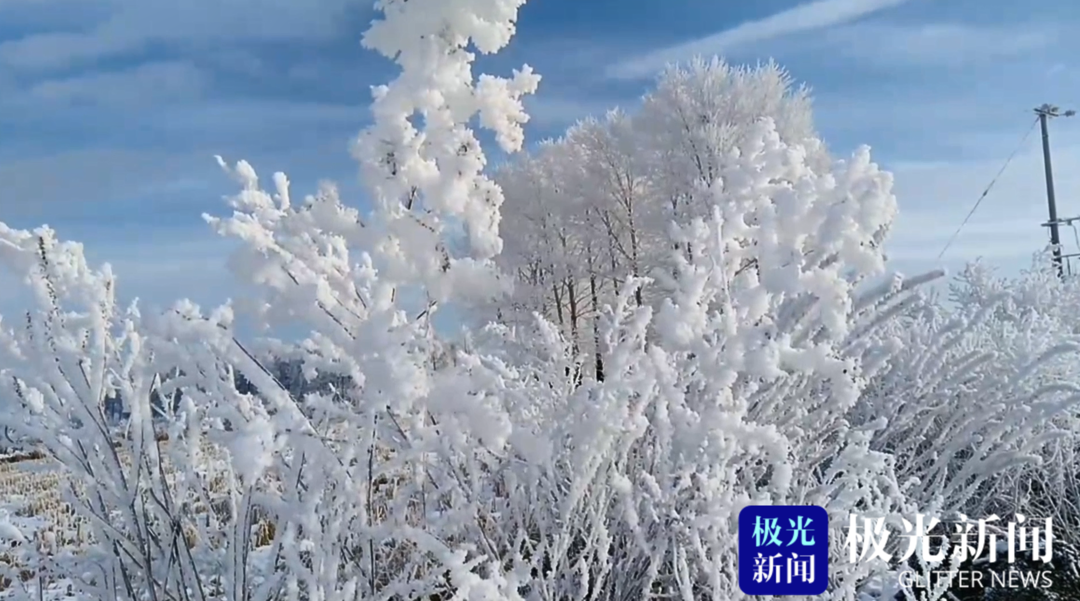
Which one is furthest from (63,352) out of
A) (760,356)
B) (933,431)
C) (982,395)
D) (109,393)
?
(933,431)

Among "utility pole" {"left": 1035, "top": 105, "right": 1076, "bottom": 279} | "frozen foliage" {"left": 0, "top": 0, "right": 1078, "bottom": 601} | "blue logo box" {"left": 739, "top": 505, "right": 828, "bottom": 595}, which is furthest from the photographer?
"utility pole" {"left": 1035, "top": 105, "right": 1076, "bottom": 279}

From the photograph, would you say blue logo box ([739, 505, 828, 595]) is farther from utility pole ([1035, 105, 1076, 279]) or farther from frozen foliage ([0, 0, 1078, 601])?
utility pole ([1035, 105, 1076, 279])

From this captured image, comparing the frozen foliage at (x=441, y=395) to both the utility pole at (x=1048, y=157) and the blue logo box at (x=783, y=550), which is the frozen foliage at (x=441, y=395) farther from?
the utility pole at (x=1048, y=157)

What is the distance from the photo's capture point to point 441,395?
63.9 inches

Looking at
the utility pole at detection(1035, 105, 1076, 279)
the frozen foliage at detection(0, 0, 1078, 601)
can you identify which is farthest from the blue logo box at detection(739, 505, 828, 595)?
the utility pole at detection(1035, 105, 1076, 279)

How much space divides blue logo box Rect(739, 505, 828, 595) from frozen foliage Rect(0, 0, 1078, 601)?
0.17 ft

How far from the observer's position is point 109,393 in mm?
1959

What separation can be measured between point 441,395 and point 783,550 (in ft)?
3.87

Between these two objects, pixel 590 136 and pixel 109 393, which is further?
pixel 590 136

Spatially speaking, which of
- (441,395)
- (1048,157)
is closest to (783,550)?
(441,395)

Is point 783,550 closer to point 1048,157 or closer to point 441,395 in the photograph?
point 441,395

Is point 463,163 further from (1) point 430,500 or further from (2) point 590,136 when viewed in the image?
(2) point 590,136

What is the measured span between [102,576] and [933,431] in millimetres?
3256

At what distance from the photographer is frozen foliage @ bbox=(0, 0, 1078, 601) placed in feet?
5.50
